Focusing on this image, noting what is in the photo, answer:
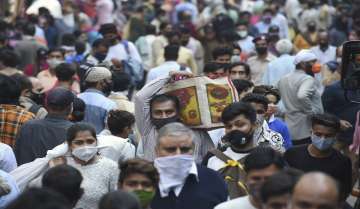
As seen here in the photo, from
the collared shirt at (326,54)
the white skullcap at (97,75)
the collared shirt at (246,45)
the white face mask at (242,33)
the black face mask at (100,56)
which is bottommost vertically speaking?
the collared shirt at (326,54)

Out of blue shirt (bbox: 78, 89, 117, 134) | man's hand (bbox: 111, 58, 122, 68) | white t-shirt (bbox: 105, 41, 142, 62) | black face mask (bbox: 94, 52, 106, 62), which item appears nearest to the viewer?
blue shirt (bbox: 78, 89, 117, 134)

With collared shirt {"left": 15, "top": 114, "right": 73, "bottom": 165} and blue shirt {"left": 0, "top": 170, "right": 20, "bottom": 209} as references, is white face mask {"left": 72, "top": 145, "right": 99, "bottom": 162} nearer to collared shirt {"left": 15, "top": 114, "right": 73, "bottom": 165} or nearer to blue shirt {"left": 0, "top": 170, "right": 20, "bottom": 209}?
blue shirt {"left": 0, "top": 170, "right": 20, "bottom": 209}

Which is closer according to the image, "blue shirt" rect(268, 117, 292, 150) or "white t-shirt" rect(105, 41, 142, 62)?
"blue shirt" rect(268, 117, 292, 150)

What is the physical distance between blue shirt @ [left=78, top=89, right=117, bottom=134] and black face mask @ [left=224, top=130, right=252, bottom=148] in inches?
116

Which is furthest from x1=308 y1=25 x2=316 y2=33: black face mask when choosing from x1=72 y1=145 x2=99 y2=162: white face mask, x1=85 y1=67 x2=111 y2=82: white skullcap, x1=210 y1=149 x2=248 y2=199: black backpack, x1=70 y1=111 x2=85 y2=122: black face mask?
x1=72 y1=145 x2=99 y2=162: white face mask

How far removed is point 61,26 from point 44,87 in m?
8.20

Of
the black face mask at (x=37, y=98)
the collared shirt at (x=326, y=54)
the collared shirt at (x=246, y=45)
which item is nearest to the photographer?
the black face mask at (x=37, y=98)

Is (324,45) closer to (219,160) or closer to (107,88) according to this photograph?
(107,88)

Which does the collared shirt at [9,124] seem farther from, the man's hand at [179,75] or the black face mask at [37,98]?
the black face mask at [37,98]

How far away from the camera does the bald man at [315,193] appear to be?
5.74 m

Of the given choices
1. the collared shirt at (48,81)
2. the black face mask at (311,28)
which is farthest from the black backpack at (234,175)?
the black face mask at (311,28)

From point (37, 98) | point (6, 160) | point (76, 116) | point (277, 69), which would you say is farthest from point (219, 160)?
point (277, 69)

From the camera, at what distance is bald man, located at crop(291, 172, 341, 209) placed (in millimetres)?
5738

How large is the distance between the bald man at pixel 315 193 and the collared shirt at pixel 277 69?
850 cm
